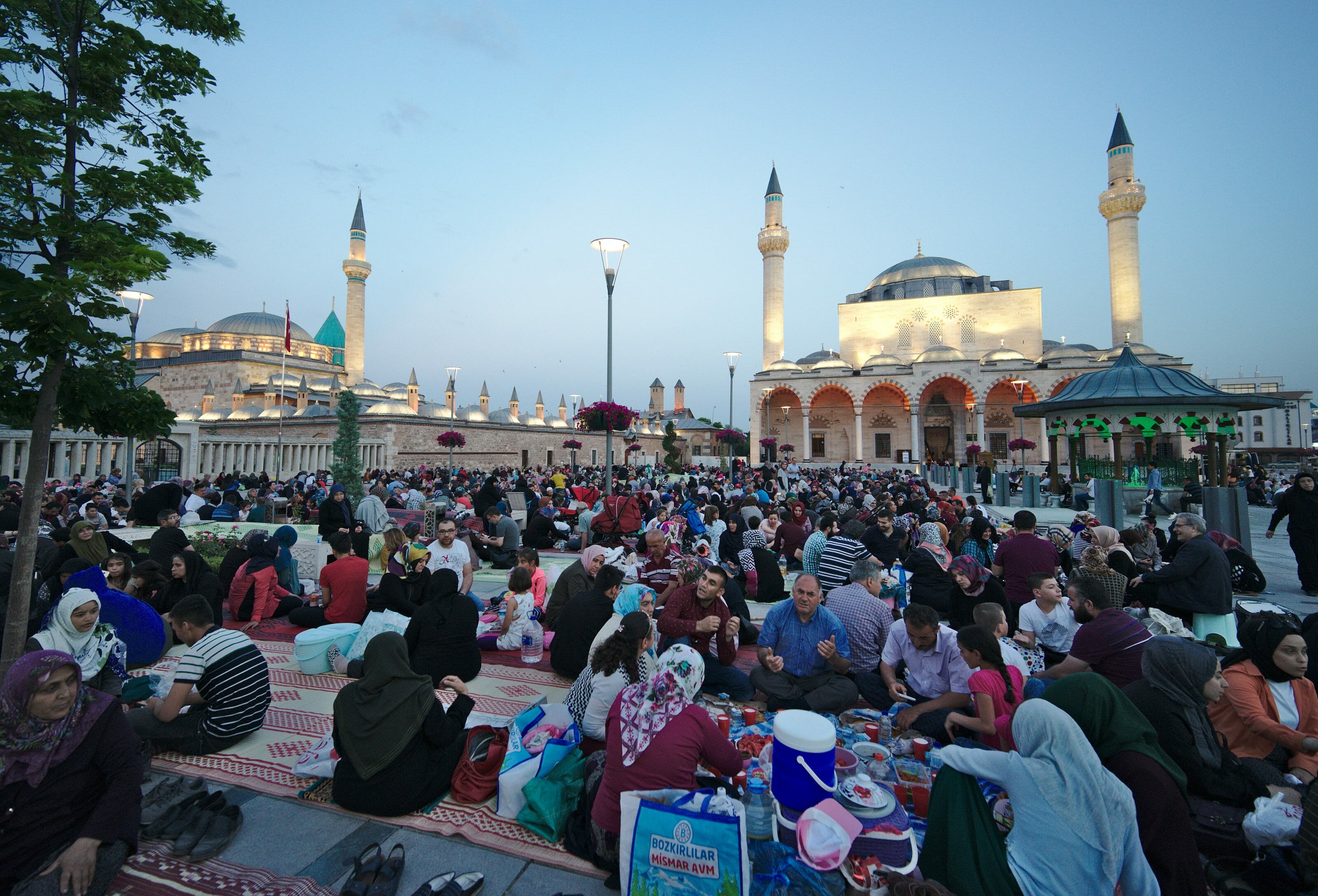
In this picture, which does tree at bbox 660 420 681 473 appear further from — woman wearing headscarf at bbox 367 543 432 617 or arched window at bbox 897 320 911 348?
woman wearing headscarf at bbox 367 543 432 617

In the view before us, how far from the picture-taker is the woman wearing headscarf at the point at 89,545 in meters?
5.30

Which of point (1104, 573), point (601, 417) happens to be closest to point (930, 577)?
point (1104, 573)

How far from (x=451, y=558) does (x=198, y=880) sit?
132 inches

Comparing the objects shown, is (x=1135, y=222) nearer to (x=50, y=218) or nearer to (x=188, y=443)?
(x=50, y=218)

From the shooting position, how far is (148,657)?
4.52m

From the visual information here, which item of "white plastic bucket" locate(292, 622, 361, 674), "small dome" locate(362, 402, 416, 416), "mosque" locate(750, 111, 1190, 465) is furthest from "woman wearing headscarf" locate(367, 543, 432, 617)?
"mosque" locate(750, 111, 1190, 465)

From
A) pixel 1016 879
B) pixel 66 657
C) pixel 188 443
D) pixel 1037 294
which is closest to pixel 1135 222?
pixel 1037 294

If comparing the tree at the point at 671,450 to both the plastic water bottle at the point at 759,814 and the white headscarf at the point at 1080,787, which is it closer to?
the plastic water bottle at the point at 759,814

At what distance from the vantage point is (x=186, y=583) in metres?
5.06

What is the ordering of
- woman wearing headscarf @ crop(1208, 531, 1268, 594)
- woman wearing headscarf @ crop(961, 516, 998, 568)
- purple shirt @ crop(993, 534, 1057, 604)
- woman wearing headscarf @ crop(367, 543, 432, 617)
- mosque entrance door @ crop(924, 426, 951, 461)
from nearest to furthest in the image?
1. woman wearing headscarf @ crop(367, 543, 432, 617)
2. purple shirt @ crop(993, 534, 1057, 604)
3. woman wearing headscarf @ crop(1208, 531, 1268, 594)
4. woman wearing headscarf @ crop(961, 516, 998, 568)
5. mosque entrance door @ crop(924, 426, 951, 461)

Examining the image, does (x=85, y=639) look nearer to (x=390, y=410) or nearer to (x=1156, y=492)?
(x=1156, y=492)

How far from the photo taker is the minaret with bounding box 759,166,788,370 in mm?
33125

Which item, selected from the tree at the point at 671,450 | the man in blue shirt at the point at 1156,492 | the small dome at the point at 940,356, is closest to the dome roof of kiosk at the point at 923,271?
the small dome at the point at 940,356

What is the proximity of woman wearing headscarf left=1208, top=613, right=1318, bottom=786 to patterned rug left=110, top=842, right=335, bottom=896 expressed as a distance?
3.93m
